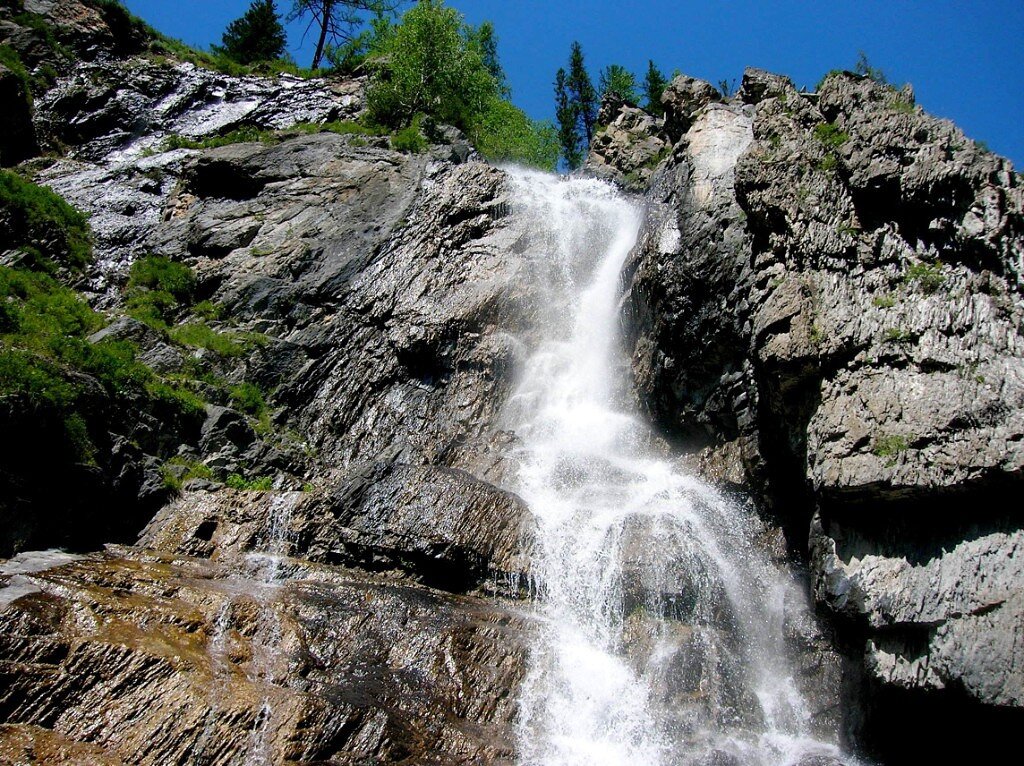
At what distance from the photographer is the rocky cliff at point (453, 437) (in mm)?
8945

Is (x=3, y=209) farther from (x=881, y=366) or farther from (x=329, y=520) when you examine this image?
(x=881, y=366)

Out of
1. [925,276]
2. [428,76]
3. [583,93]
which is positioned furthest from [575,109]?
[925,276]

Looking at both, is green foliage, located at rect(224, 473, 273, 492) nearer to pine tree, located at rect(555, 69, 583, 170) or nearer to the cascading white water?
the cascading white water

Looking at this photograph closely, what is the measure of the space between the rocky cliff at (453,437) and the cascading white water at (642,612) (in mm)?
695

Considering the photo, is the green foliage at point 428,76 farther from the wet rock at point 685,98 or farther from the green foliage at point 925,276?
the green foliage at point 925,276

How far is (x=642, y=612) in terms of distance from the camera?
512 inches

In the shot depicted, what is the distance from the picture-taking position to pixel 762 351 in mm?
14188

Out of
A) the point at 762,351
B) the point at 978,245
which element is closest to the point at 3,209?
the point at 762,351

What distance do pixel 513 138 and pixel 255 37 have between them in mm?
22941

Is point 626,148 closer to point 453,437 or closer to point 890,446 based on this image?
point 453,437

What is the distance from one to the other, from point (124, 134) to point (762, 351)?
32.3 m

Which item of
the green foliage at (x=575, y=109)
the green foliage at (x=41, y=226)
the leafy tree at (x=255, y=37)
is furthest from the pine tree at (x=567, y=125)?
the green foliage at (x=41, y=226)

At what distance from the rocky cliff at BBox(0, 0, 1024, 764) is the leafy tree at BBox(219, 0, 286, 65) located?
23547 mm

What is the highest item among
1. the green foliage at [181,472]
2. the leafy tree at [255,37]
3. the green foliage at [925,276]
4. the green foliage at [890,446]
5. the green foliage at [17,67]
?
the leafy tree at [255,37]
